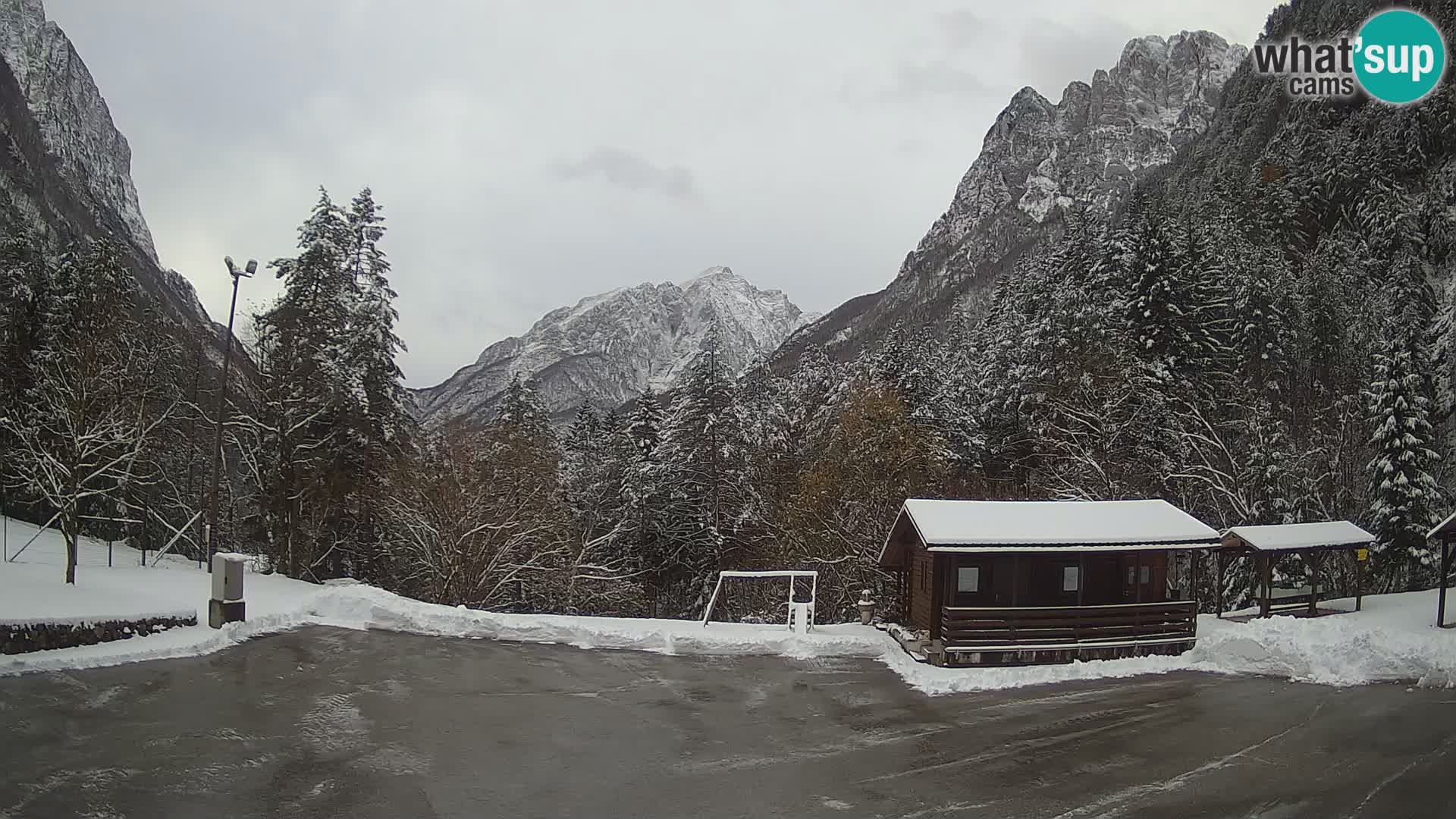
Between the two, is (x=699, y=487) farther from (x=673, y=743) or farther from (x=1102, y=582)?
(x=673, y=743)

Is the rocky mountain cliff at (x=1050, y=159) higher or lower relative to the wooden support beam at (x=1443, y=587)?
higher

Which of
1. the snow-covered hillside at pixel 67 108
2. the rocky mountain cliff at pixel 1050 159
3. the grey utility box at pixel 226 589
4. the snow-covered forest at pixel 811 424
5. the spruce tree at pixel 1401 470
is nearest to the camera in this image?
the grey utility box at pixel 226 589

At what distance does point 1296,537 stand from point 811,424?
843 inches

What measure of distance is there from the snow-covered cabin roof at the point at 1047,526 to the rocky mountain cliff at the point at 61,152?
58.0 metres

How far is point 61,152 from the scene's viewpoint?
103000 millimetres

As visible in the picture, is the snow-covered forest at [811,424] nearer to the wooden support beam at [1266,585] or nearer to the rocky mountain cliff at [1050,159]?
the wooden support beam at [1266,585]

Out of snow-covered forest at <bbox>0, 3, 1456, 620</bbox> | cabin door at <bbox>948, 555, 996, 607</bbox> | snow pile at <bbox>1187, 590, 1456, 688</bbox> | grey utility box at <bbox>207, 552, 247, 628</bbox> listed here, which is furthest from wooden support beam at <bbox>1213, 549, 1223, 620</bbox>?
grey utility box at <bbox>207, 552, 247, 628</bbox>

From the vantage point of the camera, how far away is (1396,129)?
43656 mm

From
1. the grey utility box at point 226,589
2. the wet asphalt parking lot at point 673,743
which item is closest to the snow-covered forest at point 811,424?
the grey utility box at point 226,589

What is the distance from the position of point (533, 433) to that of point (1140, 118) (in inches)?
6892

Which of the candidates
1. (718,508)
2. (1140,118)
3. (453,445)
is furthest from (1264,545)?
(1140,118)

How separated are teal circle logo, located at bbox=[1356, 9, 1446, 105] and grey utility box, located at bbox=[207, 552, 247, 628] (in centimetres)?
4051

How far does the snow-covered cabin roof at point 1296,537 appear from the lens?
66.3ft

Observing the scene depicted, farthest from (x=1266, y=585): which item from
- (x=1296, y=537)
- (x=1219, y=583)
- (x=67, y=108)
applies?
(x=67, y=108)
